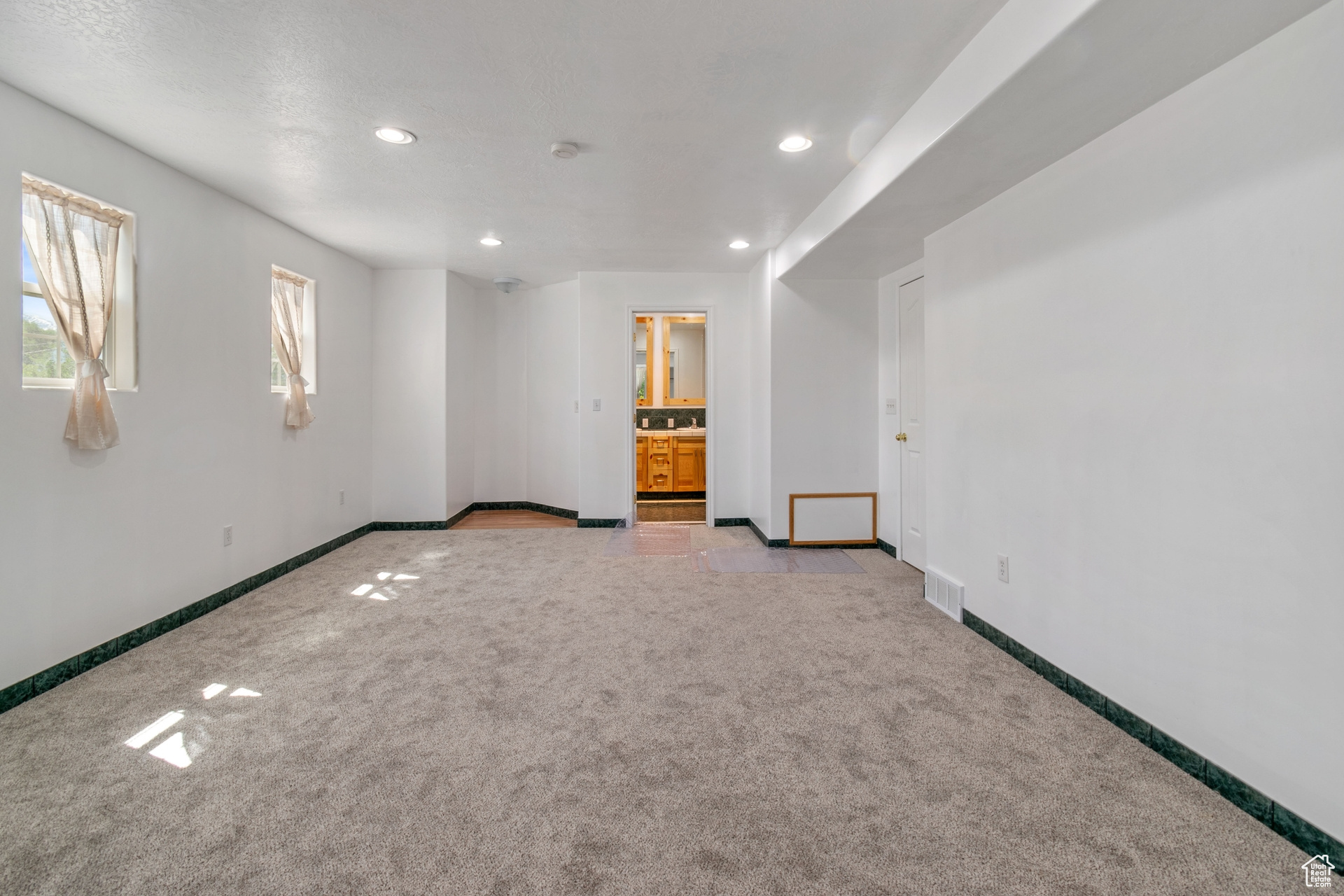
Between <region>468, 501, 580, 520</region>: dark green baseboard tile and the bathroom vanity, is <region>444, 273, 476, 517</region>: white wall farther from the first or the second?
the bathroom vanity

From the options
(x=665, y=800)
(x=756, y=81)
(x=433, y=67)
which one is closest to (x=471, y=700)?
(x=665, y=800)

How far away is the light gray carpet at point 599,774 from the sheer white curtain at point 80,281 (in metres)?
1.15

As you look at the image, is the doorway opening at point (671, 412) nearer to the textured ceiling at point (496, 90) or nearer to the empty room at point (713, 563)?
the empty room at point (713, 563)

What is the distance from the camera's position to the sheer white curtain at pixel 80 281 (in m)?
2.55

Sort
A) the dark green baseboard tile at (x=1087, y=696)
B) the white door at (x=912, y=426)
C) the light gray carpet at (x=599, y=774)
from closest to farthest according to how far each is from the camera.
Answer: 1. the light gray carpet at (x=599, y=774)
2. the dark green baseboard tile at (x=1087, y=696)
3. the white door at (x=912, y=426)

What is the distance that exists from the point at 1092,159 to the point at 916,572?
2816 mm

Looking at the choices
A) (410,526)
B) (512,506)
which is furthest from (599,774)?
(512,506)

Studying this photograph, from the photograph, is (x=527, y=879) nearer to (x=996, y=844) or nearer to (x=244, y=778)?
(x=244, y=778)

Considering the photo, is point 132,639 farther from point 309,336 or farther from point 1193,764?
point 1193,764

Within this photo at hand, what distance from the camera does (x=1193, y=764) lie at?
1.92 m

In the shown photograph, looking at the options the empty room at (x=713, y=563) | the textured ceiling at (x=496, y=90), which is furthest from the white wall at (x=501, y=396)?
the textured ceiling at (x=496, y=90)

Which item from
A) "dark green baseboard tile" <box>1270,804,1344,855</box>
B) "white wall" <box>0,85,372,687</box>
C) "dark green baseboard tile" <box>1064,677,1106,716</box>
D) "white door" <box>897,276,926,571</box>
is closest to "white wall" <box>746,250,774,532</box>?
"white door" <box>897,276,926,571</box>

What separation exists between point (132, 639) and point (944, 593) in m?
4.29

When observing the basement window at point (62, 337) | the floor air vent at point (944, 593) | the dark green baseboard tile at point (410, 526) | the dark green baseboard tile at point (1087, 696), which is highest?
the basement window at point (62, 337)
